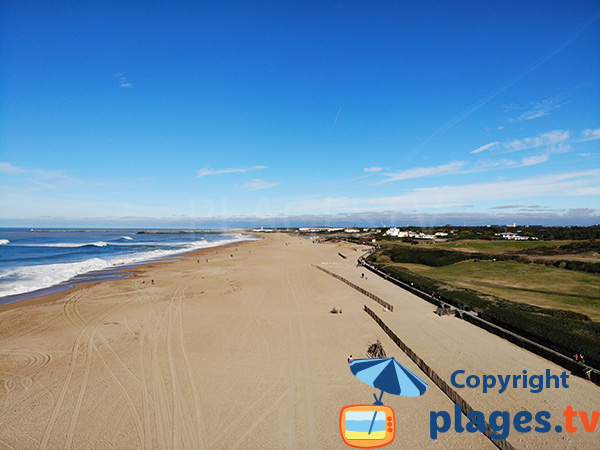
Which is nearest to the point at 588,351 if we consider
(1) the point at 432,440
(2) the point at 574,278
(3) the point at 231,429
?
(1) the point at 432,440

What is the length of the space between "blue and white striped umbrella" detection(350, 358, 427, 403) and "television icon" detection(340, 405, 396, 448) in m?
0.64

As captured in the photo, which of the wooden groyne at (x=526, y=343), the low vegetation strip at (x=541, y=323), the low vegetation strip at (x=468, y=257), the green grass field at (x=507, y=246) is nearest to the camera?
the wooden groyne at (x=526, y=343)

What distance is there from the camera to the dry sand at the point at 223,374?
8.70 meters

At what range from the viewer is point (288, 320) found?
18.6 metres

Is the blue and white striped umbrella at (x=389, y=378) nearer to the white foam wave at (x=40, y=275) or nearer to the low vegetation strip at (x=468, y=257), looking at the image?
the white foam wave at (x=40, y=275)

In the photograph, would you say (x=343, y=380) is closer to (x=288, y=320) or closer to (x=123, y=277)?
(x=288, y=320)

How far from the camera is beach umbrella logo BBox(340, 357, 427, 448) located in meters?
8.03

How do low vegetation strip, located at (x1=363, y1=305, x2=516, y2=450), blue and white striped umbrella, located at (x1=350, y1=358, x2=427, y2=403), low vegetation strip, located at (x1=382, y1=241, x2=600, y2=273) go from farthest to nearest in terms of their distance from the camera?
low vegetation strip, located at (x1=382, y1=241, x2=600, y2=273), blue and white striped umbrella, located at (x1=350, y1=358, x2=427, y2=403), low vegetation strip, located at (x1=363, y1=305, x2=516, y2=450)

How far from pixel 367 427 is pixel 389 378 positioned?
4.90 feet

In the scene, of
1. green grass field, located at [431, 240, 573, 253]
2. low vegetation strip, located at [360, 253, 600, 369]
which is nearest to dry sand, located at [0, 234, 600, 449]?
low vegetation strip, located at [360, 253, 600, 369]

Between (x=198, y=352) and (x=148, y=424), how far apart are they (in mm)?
4886

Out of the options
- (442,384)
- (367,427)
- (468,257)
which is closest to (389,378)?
(367,427)

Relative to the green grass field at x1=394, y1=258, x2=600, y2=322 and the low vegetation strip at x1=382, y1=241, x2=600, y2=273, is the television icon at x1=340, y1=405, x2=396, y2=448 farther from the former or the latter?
the low vegetation strip at x1=382, y1=241, x2=600, y2=273

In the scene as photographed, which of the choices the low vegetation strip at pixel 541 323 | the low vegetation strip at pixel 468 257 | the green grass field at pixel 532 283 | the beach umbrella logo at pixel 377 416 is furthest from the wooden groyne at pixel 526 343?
the low vegetation strip at pixel 468 257
